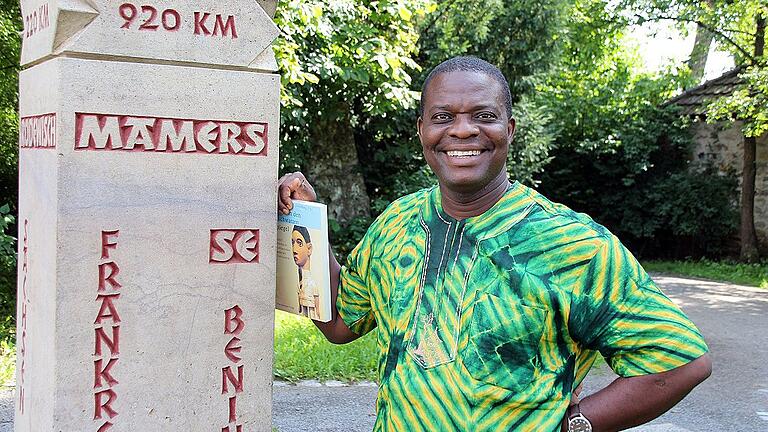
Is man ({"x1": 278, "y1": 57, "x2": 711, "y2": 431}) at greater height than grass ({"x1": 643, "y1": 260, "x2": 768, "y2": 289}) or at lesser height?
greater

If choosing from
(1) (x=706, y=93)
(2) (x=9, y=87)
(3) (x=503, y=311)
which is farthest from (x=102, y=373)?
A: (1) (x=706, y=93)

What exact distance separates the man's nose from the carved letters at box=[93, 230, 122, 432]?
3.07 ft

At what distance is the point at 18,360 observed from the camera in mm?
2664

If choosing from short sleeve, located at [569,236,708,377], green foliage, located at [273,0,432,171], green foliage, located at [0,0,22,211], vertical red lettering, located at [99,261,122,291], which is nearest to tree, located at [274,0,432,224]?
green foliage, located at [273,0,432,171]

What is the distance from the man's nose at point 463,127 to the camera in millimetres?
2023

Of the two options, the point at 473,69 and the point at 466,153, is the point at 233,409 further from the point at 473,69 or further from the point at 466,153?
the point at 473,69

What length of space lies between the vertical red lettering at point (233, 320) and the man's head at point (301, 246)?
0.22 metres

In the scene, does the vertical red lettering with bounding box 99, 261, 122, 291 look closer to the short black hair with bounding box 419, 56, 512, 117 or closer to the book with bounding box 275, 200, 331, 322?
the book with bounding box 275, 200, 331, 322

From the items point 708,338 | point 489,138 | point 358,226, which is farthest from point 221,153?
point 358,226

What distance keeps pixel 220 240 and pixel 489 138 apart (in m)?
0.84

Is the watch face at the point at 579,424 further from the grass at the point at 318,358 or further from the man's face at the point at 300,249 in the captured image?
the grass at the point at 318,358

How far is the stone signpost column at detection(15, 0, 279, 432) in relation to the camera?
2174 millimetres

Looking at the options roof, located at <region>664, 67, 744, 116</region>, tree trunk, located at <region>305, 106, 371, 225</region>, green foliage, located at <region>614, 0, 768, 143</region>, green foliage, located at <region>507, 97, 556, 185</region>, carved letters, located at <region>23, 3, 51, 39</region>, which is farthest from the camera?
roof, located at <region>664, 67, 744, 116</region>

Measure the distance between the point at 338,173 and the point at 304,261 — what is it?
9282mm
